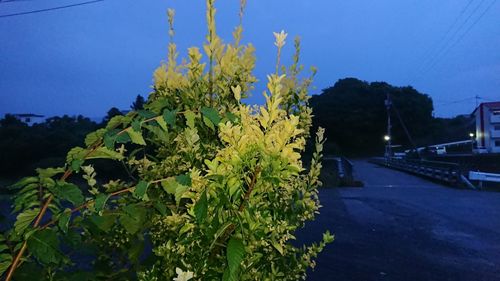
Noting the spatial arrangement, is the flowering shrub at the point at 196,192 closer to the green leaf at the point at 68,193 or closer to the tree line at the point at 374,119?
the green leaf at the point at 68,193

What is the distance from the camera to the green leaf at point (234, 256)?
110cm

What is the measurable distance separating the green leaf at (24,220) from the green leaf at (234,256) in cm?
60

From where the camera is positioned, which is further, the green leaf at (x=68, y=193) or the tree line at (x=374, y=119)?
the tree line at (x=374, y=119)

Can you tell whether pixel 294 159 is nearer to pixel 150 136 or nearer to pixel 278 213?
pixel 278 213

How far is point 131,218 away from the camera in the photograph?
5.00ft

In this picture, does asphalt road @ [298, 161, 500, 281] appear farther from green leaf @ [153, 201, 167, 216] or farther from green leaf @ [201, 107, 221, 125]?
green leaf @ [201, 107, 221, 125]

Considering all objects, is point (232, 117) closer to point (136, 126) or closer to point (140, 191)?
point (136, 126)

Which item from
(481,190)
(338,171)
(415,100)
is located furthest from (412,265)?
(415,100)

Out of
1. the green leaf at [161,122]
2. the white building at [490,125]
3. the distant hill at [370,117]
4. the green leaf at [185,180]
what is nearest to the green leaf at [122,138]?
the green leaf at [161,122]

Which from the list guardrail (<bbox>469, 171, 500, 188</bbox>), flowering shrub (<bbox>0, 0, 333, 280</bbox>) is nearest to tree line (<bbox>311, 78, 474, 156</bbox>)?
guardrail (<bbox>469, 171, 500, 188</bbox>)

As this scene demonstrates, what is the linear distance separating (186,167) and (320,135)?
0.59 metres

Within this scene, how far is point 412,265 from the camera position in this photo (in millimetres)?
6422

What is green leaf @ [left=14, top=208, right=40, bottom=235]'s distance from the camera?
124 cm

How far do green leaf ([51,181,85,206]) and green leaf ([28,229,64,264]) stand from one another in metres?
0.12
